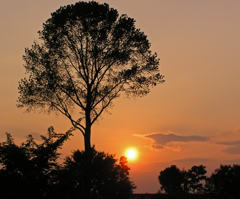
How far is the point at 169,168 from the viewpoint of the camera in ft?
317

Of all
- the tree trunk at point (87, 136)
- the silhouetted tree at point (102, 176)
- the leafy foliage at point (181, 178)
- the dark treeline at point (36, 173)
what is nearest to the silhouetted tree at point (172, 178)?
the leafy foliage at point (181, 178)

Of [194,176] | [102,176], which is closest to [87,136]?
[102,176]

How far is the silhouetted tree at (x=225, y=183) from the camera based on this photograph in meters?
36.7

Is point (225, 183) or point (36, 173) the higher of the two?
point (36, 173)

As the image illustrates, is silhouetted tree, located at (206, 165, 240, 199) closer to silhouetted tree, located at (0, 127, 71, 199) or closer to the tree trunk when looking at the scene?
the tree trunk

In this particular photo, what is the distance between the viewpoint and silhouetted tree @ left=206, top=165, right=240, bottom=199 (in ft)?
120

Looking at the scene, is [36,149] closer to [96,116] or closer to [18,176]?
[18,176]

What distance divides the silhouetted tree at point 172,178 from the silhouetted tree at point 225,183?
5240 centimetres

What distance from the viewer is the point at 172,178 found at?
93.7 metres

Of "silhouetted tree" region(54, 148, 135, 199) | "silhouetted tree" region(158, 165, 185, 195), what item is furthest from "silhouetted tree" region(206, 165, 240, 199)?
"silhouetted tree" region(158, 165, 185, 195)

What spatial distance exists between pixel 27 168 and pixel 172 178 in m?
87.5

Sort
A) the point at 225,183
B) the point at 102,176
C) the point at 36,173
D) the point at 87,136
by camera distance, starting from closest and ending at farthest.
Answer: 1. the point at 36,173
2. the point at 102,176
3. the point at 87,136
4. the point at 225,183

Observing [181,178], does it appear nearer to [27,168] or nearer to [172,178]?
[172,178]

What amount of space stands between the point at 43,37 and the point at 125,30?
844cm
